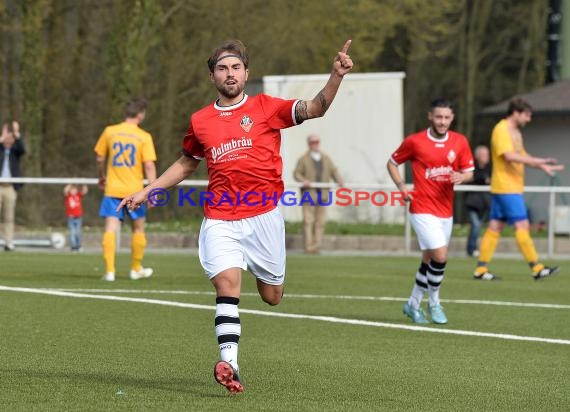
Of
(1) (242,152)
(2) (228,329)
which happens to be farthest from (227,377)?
(1) (242,152)

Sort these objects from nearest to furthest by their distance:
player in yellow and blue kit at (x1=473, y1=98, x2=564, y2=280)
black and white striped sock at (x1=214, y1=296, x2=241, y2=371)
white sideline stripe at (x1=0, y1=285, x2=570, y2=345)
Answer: black and white striped sock at (x1=214, y1=296, x2=241, y2=371), white sideline stripe at (x1=0, y1=285, x2=570, y2=345), player in yellow and blue kit at (x1=473, y1=98, x2=564, y2=280)

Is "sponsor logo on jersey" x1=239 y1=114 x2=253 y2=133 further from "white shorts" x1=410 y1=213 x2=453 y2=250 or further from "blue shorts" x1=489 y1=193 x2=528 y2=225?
"blue shorts" x1=489 y1=193 x2=528 y2=225

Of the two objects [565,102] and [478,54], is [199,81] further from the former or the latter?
[478,54]

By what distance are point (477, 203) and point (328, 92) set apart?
57.9 feet

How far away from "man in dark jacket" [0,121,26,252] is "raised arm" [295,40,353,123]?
16372 millimetres

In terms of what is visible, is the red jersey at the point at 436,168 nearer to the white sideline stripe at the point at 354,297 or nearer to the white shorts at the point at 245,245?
the white sideline stripe at the point at 354,297

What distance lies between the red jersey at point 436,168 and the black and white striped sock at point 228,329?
16.6 ft

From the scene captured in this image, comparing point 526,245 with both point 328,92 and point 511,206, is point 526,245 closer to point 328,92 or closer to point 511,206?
point 511,206

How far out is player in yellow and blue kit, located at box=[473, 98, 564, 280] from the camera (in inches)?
746

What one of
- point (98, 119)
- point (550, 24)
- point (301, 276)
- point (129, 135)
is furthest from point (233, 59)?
point (98, 119)

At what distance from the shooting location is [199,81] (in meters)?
36.9

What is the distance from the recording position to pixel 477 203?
26.3 metres

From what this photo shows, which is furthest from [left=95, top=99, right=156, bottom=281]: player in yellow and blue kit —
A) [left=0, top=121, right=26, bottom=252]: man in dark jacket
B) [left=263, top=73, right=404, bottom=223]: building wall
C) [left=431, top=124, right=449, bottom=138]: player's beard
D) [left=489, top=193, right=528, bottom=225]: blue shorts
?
[left=263, top=73, right=404, bottom=223]: building wall

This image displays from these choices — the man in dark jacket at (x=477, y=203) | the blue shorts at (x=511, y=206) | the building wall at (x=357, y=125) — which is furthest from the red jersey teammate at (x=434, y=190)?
the building wall at (x=357, y=125)
